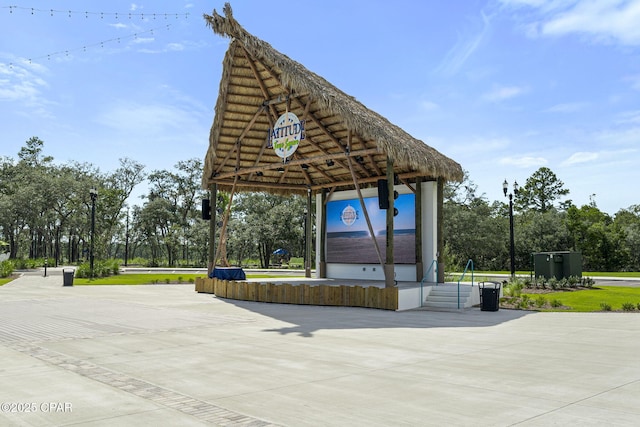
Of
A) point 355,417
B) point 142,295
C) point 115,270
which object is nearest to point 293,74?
point 142,295

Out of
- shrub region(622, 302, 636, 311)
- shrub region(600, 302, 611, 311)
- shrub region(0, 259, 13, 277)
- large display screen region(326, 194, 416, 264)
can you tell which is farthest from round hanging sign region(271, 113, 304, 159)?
shrub region(0, 259, 13, 277)

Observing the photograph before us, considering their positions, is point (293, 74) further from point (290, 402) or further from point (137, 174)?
point (137, 174)

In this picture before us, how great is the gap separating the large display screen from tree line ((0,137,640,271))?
16701 mm

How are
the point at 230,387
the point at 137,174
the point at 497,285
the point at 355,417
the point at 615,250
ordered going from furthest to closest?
the point at 137,174 < the point at 615,250 < the point at 497,285 < the point at 230,387 < the point at 355,417

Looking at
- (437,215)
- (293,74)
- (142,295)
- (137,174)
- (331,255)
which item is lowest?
(142,295)

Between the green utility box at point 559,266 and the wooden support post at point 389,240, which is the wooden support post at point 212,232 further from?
the green utility box at point 559,266

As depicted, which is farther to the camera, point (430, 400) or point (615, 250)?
point (615, 250)

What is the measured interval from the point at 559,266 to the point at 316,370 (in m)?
19.0

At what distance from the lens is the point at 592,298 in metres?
17.6

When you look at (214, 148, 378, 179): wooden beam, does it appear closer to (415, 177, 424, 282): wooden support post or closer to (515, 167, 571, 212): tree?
(415, 177, 424, 282): wooden support post

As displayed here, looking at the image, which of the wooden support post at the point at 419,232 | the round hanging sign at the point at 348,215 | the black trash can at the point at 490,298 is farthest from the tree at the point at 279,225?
the black trash can at the point at 490,298

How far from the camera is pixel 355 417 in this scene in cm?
489

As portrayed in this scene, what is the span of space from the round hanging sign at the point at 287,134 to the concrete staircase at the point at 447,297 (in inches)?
270

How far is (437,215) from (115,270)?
23773 mm
